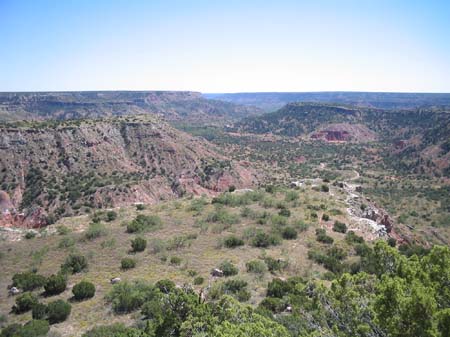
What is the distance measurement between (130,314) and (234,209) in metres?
19.9

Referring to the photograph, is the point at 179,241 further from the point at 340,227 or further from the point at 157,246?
the point at 340,227

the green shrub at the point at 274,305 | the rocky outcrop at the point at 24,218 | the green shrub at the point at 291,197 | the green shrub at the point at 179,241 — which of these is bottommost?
the rocky outcrop at the point at 24,218

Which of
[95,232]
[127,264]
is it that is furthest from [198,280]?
[95,232]

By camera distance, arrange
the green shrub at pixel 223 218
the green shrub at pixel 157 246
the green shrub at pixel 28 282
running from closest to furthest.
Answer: the green shrub at pixel 28 282
the green shrub at pixel 157 246
the green shrub at pixel 223 218

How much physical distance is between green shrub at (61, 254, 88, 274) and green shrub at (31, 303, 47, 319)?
4798mm

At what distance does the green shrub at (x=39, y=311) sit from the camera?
16203 mm

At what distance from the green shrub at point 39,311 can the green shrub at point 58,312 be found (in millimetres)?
206

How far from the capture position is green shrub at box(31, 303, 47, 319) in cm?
1620

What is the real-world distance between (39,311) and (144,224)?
45.1 ft

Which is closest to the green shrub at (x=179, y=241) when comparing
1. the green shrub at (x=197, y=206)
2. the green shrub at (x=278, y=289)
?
the green shrub at (x=197, y=206)

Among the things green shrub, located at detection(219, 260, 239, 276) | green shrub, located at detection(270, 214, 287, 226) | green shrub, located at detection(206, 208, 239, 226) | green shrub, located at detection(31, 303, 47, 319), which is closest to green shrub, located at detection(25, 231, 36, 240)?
green shrub, located at detection(31, 303, 47, 319)

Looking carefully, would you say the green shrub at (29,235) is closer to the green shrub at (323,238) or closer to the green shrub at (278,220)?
the green shrub at (278,220)

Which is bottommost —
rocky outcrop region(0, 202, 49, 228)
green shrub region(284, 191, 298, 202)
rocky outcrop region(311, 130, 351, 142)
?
rocky outcrop region(0, 202, 49, 228)

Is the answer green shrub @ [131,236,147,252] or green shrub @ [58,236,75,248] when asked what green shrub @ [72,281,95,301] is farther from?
green shrub @ [58,236,75,248]
